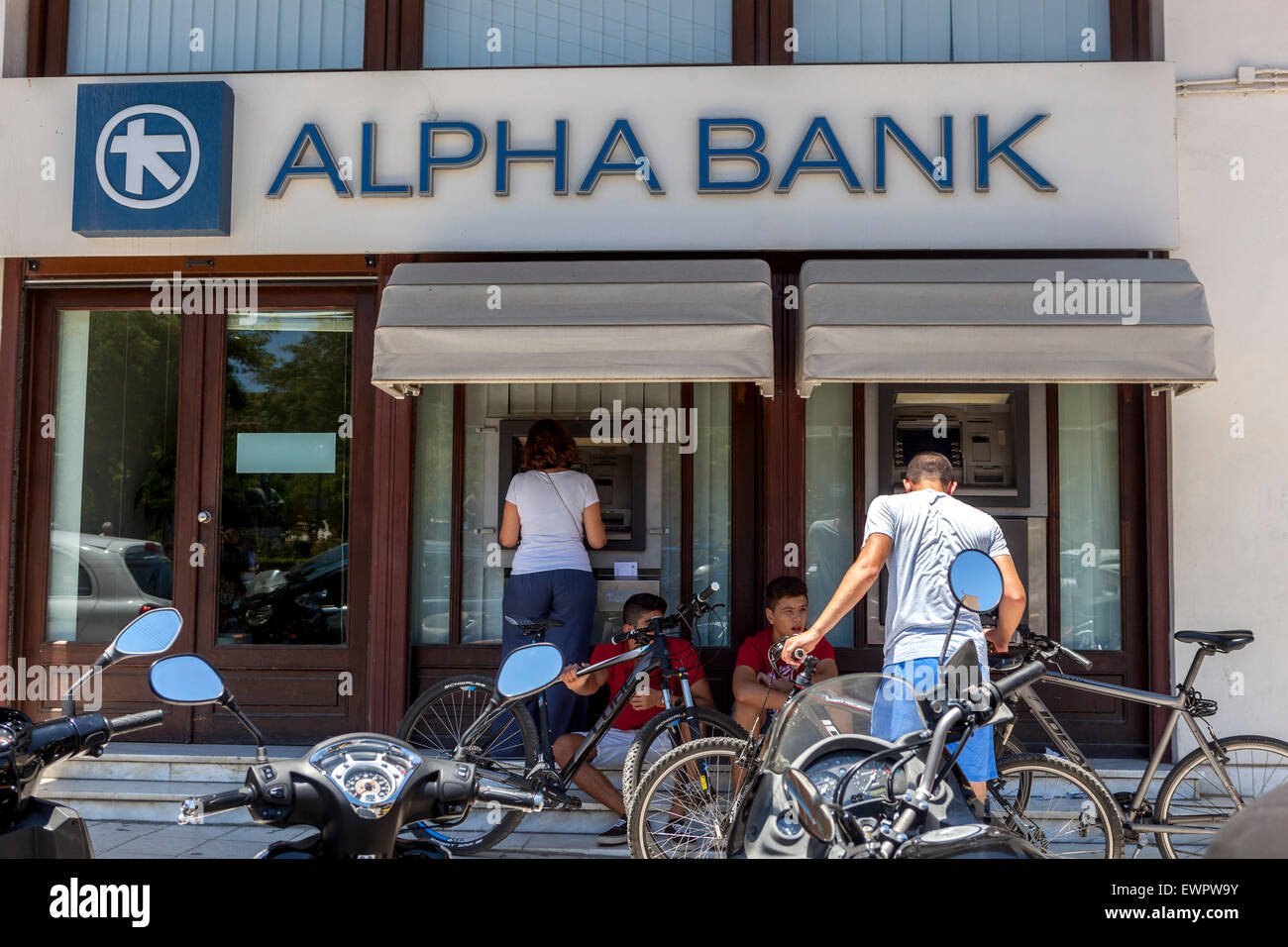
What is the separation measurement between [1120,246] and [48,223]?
5.56 meters

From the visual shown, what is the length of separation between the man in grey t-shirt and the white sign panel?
2.04 m

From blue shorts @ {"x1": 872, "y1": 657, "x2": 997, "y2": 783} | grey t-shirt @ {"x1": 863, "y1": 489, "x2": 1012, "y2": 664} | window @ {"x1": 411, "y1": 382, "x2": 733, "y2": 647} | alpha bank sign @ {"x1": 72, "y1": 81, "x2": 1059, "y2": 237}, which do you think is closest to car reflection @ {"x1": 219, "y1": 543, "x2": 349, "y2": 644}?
window @ {"x1": 411, "y1": 382, "x2": 733, "y2": 647}

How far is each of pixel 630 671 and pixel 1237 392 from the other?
338cm

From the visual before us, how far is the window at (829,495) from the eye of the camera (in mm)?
5512

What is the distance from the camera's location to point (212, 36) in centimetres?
587

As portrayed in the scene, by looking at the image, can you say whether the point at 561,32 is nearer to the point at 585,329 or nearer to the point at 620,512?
the point at 585,329

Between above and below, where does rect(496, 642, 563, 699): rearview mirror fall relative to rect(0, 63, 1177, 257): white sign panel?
below

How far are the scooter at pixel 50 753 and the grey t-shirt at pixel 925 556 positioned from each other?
7.69ft

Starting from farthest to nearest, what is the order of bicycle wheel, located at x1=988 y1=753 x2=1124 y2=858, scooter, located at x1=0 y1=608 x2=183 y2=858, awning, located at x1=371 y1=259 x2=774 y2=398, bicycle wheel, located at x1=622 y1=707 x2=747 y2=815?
1. awning, located at x1=371 y1=259 x2=774 y2=398
2. bicycle wheel, located at x1=622 y1=707 x2=747 y2=815
3. bicycle wheel, located at x1=988 y1=753 x2=1124 y2=858
4. scooter, located at x1=0 y1=608 x2=183 y2=858

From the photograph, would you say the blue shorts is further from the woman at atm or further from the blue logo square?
the blue logo square

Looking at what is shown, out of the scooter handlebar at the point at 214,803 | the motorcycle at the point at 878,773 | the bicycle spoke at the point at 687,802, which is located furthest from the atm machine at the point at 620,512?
the scooter handlebar at the point at 214,803

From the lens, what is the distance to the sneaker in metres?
4.54
